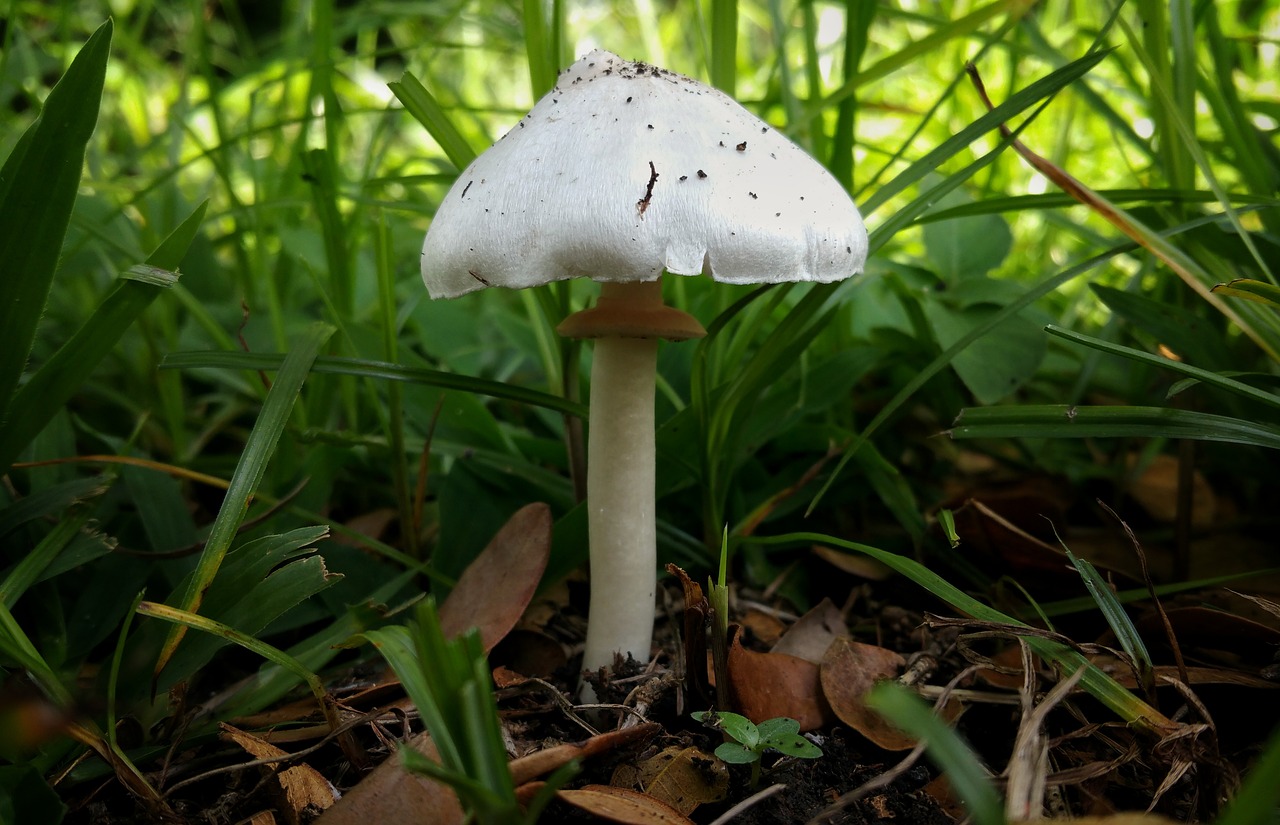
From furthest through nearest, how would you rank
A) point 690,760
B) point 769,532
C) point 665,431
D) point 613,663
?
1. point 769,532
2. point 665,431
3. point 613,663
4. point 690,760

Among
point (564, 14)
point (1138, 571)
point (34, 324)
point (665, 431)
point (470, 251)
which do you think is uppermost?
point (564, 14)

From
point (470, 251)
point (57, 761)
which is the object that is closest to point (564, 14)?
point (470, 251)

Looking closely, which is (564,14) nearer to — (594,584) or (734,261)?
(734,261)

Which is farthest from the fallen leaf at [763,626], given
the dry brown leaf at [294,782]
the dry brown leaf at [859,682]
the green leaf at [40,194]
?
the green leaf at [40,194]

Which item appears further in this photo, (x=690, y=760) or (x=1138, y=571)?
(x=1138, y=571)

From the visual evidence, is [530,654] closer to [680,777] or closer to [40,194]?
[680,777]

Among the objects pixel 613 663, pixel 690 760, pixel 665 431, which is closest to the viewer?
pixel 690 760

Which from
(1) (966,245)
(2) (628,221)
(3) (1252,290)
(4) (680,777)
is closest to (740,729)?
(4) (680,777)
